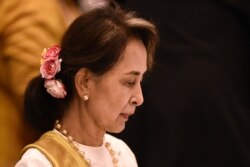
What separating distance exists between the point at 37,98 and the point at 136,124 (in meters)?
0.48

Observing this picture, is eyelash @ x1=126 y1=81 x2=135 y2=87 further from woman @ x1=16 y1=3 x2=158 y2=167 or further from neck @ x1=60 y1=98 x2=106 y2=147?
neck @ x1=60 y1=98 x2=106 y2=147

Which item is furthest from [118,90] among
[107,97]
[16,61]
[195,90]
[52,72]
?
[195,90]

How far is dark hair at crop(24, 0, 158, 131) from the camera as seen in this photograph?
1.70 metres

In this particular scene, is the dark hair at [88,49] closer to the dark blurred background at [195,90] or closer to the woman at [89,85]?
the woman at [89,85]

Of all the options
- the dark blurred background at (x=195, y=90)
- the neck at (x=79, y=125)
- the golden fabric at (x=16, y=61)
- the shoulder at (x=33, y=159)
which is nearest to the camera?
the shoulder at (x=33, y=159)

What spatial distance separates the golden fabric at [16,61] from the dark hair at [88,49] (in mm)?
71

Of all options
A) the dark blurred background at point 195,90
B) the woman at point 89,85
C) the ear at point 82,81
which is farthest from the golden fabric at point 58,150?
the dark blurred background at point 195,90

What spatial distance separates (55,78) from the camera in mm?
1769

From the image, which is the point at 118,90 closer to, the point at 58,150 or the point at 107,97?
the point at 107,97

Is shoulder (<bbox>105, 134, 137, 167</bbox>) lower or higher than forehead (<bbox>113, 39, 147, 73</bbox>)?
lower

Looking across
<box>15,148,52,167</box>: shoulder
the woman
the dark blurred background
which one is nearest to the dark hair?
the woman

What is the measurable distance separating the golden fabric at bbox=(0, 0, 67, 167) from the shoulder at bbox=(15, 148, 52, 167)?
20 centimetres

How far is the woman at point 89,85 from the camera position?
5.60ft

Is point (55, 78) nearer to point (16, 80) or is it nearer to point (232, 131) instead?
point (16, 80)
